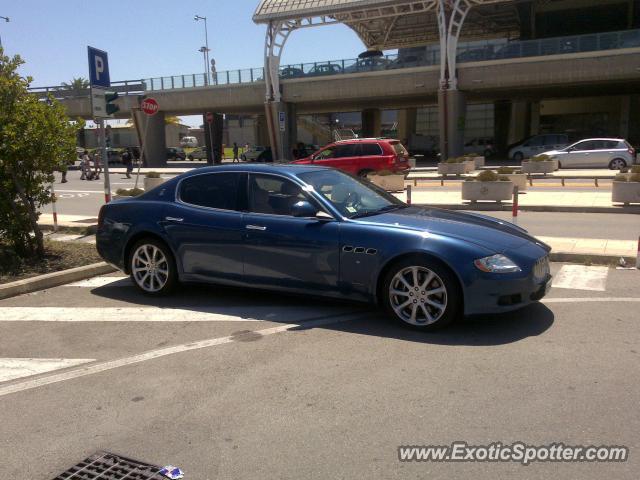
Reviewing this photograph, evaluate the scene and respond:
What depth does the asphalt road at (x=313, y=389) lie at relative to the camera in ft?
10.9

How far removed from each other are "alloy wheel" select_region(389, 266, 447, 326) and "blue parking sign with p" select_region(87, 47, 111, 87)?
842cm

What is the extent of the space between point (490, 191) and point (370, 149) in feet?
23.3

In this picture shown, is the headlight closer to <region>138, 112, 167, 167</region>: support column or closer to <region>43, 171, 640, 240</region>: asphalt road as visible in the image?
<region>43, 171, 640, 240</region>: asphalt road

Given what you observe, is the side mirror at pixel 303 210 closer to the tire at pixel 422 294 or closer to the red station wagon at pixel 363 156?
the tire at pixel 422 294

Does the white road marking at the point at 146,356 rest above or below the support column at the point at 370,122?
below

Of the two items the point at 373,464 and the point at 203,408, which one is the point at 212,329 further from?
the point at 373,464

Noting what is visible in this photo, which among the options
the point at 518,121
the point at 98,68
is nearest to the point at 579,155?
the point at 518,121

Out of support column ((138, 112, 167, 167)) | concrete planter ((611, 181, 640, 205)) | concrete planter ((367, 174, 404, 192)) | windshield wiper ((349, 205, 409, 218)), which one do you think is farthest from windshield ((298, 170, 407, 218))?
support column ((138, 112, 167, 167))

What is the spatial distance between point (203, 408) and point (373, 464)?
4.33 ft

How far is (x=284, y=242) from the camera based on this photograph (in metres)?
5.77

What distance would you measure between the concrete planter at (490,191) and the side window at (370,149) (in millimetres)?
6348

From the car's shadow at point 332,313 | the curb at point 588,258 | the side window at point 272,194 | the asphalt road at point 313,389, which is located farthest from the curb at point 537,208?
the asphalt road at point 313,389

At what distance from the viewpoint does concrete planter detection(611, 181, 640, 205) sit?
1447cm

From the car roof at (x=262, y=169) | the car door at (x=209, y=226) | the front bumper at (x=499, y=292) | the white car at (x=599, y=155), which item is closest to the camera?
→ the front bumper at (x=499, y=292)
